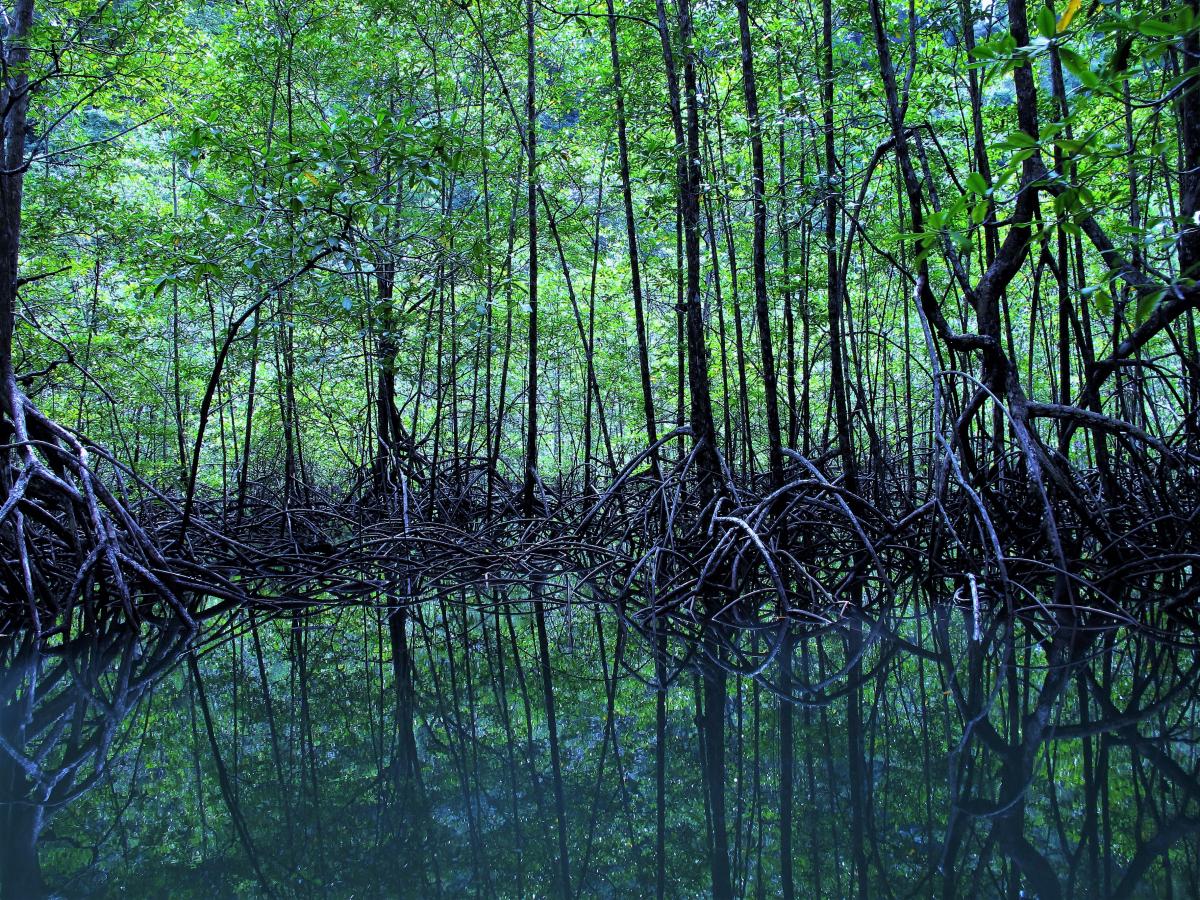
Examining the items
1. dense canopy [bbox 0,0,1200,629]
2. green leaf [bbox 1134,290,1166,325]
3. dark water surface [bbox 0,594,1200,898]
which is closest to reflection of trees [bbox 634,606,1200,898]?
dark water surface [bbox 0,594,1200,898]

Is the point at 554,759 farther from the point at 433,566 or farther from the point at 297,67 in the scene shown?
the point at 297,67

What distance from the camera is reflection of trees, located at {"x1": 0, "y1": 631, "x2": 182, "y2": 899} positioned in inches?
64.1

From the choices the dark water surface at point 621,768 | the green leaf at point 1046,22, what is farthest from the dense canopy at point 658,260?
the dark water surface at point 621,768

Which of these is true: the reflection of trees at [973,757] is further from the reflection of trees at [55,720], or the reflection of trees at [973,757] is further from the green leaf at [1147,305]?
the reflection of trees at [55,720]

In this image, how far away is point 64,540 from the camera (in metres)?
3.82

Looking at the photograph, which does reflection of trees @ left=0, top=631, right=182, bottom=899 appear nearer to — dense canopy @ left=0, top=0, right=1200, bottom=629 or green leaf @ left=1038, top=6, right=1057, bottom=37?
dense canopy @ left=0, top=0, right=1200, bottom=629

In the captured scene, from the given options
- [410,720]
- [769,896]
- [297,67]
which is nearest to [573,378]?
[297,67]

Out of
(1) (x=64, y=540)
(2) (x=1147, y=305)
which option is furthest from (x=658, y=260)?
(2) (x=1147, y=305)

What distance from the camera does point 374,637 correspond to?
11.2 feet

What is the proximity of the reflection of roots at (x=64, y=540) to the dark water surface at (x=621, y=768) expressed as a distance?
423 millimetres

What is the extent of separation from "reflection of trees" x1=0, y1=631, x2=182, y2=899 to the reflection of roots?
22 centimetres

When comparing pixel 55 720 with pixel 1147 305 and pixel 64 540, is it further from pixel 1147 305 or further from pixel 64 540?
pixel 1147 305

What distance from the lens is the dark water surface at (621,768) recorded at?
4.76ft

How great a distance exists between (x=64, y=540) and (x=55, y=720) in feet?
5.96
